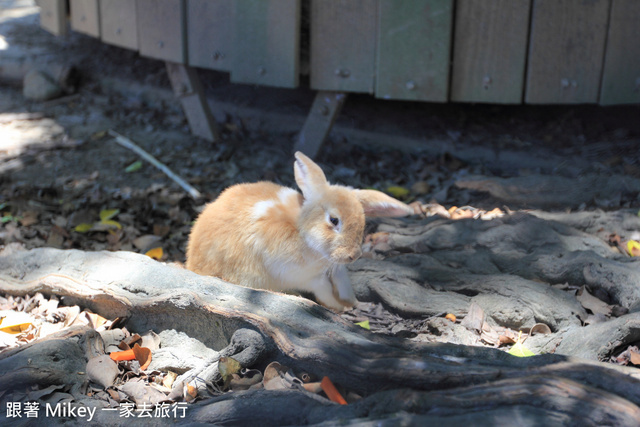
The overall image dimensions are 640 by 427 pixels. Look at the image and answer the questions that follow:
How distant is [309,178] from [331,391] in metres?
1.22

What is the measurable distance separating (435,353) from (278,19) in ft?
12.4

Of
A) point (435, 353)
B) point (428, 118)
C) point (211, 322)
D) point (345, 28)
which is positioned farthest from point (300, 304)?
point (428, 118)

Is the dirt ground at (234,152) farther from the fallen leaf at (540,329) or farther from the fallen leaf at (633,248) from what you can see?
the fallen leaf at (540,329)

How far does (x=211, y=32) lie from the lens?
18.7ft

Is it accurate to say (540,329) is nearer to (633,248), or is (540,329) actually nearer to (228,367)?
(633,248)

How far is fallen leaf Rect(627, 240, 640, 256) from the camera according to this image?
3.72m

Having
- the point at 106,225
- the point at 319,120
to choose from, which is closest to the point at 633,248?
the point at 319,120

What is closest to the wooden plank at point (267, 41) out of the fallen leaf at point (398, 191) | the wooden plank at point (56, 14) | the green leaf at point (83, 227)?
the fallen leaf at point (398, 191)

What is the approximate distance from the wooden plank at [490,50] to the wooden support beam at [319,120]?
3.56 feet

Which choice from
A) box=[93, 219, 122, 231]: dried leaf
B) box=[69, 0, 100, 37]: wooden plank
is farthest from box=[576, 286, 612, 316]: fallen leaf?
box=[69, 0, 100, 37]: wooden plank

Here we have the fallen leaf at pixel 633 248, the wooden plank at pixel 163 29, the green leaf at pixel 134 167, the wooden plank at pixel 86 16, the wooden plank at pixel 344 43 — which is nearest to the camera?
the fallen leaf at pixel 633 248

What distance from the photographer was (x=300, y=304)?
278cm

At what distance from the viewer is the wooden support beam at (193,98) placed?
6.21m

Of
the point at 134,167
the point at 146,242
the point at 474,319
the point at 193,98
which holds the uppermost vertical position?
the point at 193,98
